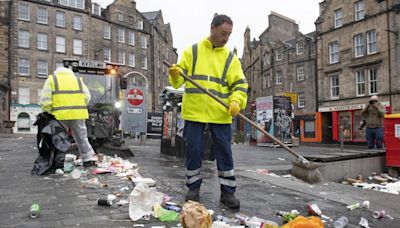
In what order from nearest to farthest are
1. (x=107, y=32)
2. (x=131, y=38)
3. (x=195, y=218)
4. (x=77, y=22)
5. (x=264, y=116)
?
1. (x=195, y=218)
2. (x=264, y=116)
3. (x=77, y=22)
4. (x=107, y=32)
5. (x=131, y=38)

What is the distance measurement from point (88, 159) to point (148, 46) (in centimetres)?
4818

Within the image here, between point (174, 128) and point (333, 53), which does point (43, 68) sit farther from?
point (174, 128)

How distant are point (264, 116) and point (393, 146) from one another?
532 inches

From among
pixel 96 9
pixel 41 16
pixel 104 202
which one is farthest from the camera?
pixel 96 9

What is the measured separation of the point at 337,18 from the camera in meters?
30.7

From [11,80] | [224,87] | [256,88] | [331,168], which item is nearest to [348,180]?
[331,168]

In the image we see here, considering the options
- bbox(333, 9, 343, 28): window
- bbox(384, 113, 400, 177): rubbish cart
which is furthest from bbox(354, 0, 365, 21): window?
bbox(384, 113, 400, 177): rubbish cart

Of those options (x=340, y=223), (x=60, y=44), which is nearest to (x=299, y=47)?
(x=60, y=44)

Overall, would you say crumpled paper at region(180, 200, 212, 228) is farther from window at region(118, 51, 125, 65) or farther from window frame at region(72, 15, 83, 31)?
window at region(118, 51, 125, 65)

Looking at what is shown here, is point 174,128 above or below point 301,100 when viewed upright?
below

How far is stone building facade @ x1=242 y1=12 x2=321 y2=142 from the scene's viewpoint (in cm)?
3491

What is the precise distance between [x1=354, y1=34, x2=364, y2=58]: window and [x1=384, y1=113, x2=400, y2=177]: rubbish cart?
22362mm

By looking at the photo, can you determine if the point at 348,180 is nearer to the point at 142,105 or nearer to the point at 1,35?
the point at 142,105

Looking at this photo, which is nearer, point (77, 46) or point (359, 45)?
point (359, 45)
